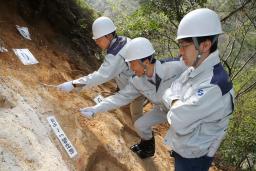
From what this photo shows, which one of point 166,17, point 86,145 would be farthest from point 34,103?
point 166,17

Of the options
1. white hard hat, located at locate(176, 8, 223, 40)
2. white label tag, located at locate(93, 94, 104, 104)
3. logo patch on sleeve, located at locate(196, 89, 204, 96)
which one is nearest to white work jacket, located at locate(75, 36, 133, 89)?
white label tag, located at locate(93, 94, 104, 104)

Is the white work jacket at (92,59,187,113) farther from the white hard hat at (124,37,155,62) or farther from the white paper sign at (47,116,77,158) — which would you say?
the white paper sign at (47,116,77,158)

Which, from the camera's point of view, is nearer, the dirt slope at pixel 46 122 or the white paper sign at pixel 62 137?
the dirt slope at pixel 46 122

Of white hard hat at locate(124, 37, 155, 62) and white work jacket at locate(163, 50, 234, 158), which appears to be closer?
white work jacket at locate(163, 50, 234, 158)

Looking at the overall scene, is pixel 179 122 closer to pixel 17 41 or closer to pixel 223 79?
pixel 223 79

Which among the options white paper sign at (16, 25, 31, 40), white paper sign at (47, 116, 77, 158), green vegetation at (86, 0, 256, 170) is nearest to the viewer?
white paper sign at (47, 116, 77, 158)

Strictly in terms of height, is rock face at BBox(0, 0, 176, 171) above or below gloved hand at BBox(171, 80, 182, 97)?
below

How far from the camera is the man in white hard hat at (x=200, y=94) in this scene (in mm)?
3354

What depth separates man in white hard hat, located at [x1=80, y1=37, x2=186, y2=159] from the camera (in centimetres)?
438

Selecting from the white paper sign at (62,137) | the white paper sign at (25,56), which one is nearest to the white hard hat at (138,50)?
the white paper sign at (62,137)

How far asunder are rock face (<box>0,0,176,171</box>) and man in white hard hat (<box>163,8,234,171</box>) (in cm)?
160

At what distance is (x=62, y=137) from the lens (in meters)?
4.70

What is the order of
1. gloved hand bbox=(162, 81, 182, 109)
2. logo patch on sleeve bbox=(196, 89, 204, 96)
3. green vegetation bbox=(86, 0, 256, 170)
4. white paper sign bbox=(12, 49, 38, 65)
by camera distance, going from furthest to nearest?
green vegetation bbox=(86, 0, 256, 170), white paper sign bbox=(12, 49, 38, 65), gloved hand bbox=(162, 81, 182, 109), logo patch on sleeve bbox=(196, 89, 204, 96)

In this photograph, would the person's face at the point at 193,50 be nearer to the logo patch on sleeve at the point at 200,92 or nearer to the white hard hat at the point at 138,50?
the logo patch on sleeve at the point at 200,92
